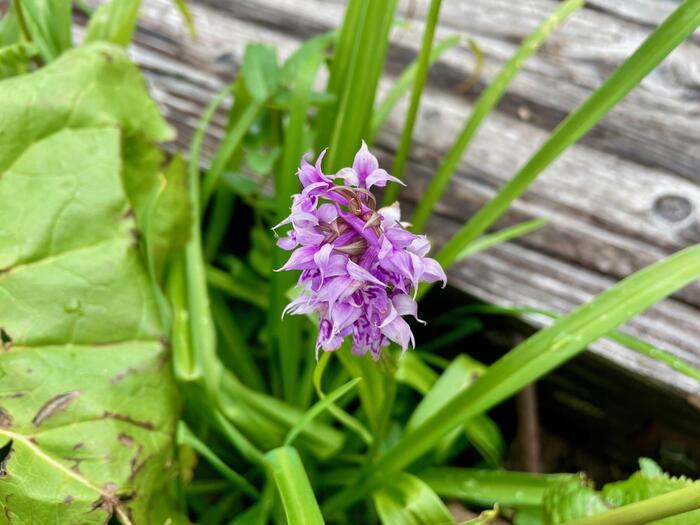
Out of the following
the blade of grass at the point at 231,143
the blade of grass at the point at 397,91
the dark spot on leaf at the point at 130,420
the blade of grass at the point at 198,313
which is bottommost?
the dark spot on leaf at the point at 130,420

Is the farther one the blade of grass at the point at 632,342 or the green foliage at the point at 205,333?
the blade of grass at the point at 632,342

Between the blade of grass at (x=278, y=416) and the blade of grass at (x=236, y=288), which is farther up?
the blade of grass at (x=236, y=288)

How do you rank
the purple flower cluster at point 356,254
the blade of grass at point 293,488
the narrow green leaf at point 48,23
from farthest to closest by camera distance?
the narrow green leaf at point 48,23, the blade of grass at point 293,488, the purple flower cluster at point 356,254

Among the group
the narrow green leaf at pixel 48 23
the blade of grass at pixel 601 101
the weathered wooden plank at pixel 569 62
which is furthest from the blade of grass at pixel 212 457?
the weathered wooden plank at pixel 569 62

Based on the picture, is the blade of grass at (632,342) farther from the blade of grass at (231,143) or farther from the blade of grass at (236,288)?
the blade of grass at (231,143)

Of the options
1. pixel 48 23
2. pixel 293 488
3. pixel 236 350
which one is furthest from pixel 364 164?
pixel 48 23

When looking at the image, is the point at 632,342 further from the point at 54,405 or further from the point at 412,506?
the point at 54,405

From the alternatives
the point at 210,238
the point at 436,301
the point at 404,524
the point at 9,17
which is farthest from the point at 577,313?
the point at 9,17

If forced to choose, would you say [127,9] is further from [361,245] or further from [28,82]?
[361,245]
